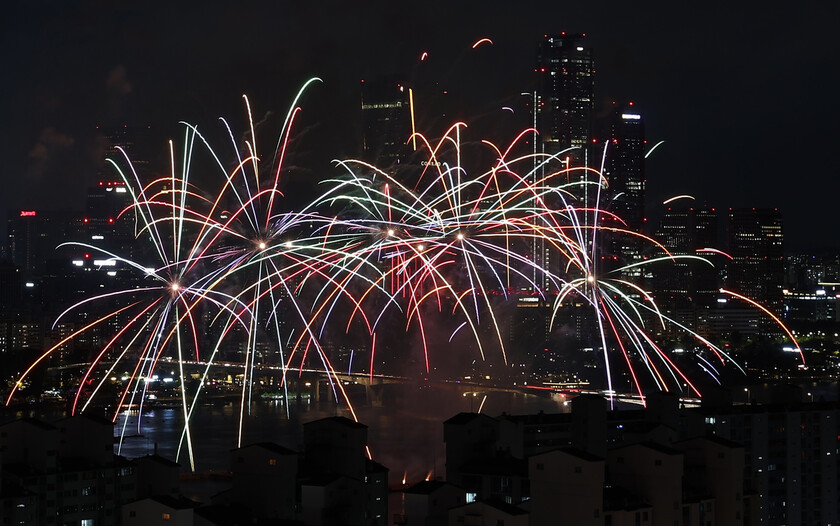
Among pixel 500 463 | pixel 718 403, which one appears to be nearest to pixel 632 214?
pixel 718 403

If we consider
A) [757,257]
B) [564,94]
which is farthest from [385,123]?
[757,257]

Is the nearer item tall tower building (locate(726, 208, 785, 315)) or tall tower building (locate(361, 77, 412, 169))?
tall tower building (locate(361, 77, 412, 169))

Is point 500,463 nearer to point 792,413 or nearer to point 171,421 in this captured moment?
point 792,413

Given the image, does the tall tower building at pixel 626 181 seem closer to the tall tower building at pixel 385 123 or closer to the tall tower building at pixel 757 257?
the tall tower building at pixel 757 257

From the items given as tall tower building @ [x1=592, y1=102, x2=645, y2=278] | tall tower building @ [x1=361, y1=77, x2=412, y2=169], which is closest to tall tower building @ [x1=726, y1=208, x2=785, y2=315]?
tall tower building @ [x1=592, y1=102, x2=645, y2=278]

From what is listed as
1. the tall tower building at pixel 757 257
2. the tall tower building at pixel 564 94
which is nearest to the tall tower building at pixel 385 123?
the tall tower building at pixel 564 94

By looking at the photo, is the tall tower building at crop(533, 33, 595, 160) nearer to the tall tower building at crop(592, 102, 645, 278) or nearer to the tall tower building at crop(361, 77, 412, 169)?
the tall tower building at crop(592, 102, 645, 278)
